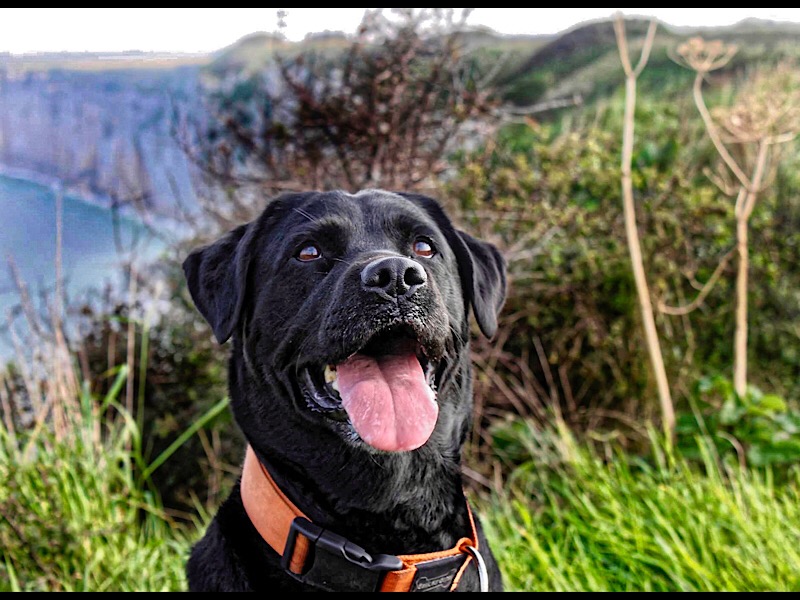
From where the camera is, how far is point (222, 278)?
2395 mm

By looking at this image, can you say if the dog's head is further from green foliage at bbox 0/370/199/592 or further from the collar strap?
green foliage at bbox 0/370/199/592

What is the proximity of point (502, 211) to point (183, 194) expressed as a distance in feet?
7.08

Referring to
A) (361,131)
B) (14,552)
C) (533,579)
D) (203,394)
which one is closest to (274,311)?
(533,579)

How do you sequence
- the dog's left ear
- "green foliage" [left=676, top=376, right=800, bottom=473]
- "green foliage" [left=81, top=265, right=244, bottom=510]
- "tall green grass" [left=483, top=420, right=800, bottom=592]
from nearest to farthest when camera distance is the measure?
1. the dog's left ear
2. "tall green grass" [left=483, top=420, right=800, bottom=592]
3. "green foliage" [left=676, top=376, right=800, bottom=473]
4. "green foliage" [left=81, top=265, right=244, bottom=510]

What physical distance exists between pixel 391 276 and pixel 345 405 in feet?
1.17

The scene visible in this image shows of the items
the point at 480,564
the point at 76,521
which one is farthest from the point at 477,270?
the point at 76,521

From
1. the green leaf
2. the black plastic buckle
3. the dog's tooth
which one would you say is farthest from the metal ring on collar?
the green leaf

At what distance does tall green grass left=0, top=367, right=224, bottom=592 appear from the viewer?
3514 millimetres

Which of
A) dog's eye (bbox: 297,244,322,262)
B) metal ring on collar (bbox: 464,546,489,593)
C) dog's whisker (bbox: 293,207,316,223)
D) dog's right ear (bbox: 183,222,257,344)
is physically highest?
dog's whisker (bbox: 293,207,316,223)

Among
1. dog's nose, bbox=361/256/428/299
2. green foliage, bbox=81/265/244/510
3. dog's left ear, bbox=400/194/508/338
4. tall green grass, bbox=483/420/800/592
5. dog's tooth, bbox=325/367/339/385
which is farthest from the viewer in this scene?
green foliage, bbox=81/265/244/510

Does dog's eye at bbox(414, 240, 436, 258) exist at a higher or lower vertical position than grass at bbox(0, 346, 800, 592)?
higher

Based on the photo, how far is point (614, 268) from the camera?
5293 mm

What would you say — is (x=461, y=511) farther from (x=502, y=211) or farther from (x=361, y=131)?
(x=502, y=211)

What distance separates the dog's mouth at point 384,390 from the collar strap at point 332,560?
0.26m
